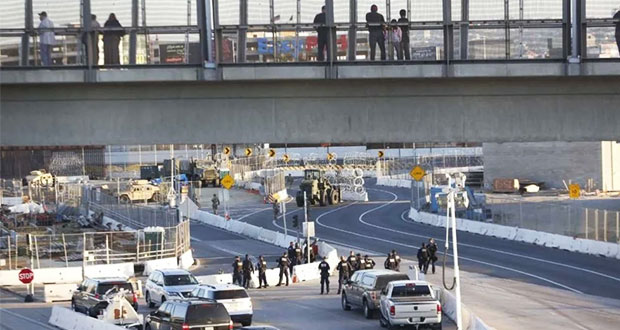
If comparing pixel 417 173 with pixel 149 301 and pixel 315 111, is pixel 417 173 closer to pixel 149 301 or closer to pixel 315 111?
pixel 149 301

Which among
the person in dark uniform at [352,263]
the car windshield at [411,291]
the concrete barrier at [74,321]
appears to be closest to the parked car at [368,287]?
the car windshield at [411,291]

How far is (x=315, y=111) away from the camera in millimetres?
22391

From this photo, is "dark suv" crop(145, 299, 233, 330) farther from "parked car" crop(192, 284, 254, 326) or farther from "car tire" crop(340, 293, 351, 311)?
"car tire" crop(340, 293, 351, 311)

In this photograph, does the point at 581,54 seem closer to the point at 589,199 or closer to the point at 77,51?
the point at 77,51

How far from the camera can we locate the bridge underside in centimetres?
2225

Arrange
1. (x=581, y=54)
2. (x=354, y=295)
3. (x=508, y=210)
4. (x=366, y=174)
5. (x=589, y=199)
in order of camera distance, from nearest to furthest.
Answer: (x=581, y=54), (x=354, y=295), (x=508, y=210), (x=589, y=199), (x=366, y=174)

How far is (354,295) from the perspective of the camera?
36562mm

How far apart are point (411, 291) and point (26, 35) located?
14587 millimetres

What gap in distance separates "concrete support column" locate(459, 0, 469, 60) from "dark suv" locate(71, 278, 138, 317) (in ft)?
56.9

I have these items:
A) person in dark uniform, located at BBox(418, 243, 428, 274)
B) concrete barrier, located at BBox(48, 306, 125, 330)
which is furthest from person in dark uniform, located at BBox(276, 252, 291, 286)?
concrete barrier, located at BBox(48, 306, 125, 330)

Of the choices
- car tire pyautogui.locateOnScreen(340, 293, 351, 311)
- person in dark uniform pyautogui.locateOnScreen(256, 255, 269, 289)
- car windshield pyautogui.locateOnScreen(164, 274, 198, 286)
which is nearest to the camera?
car tire pyautogui.locateOnScreen(340, 293, 351, 311)

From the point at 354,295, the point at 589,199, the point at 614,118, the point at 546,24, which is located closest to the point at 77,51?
the point at 546,24

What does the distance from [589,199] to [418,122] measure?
59.3 m

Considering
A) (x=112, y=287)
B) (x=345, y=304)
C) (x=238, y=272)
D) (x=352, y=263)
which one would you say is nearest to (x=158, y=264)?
(x=238, y=272)
